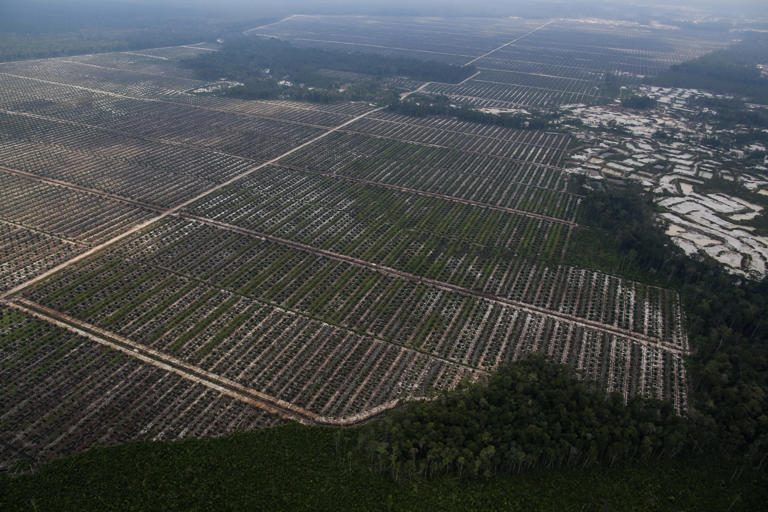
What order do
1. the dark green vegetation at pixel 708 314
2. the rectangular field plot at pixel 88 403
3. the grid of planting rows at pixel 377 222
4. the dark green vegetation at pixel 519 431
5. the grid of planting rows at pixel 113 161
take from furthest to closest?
the grid of planting rows at pixel 113 161 < the grid of planting rows at pixel 377 222 < the dark green vegetation at pixel 708 314 < the rectangular field plot at pixel 88 403 < the dark green vegetation at pixel 519 431

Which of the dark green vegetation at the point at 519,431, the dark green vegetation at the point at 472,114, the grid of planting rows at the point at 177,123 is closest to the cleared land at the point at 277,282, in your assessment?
the grid of planting rows at the point at 177,123

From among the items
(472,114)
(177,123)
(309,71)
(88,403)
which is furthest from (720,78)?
(88,403)

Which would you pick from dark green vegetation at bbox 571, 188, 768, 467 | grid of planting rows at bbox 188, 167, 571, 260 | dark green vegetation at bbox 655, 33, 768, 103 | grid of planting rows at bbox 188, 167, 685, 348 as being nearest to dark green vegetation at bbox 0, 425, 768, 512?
dark green vegetation at bbox 571, 188, 768, 467

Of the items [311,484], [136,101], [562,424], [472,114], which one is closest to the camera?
[311,484]

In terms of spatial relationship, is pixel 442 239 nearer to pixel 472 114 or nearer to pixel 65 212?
pixel 65 212

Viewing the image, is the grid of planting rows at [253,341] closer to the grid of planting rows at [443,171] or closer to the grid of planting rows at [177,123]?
the grid of planting rows at [443,171]

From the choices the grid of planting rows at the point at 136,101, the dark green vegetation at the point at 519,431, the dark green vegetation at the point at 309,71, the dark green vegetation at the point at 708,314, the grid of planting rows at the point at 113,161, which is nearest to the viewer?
the dark green vegetation at the point at 519,431
